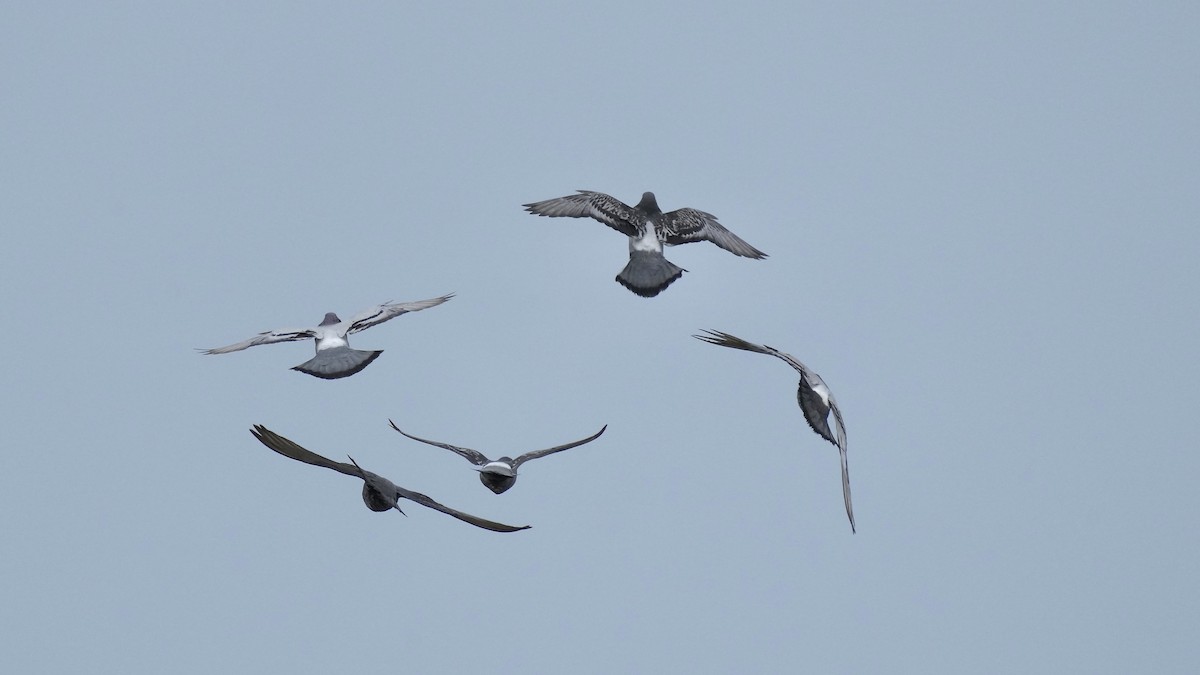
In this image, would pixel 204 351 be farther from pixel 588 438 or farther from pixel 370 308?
pixel 588 438

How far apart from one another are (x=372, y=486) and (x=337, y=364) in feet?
23.5

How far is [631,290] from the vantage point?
30.7 metres

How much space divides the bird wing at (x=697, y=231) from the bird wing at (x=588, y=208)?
917 mm

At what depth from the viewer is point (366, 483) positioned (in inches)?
864

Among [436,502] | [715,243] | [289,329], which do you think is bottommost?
[436,502]

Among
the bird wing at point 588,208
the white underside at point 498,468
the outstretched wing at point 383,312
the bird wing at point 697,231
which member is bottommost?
the white underside at point 498,468

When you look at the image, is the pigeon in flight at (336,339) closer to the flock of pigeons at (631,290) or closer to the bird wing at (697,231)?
the flock of pigeons at (631,290)

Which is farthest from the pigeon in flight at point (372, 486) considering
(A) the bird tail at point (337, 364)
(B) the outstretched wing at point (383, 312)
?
(B) the outstretched wing at point (383, 312)

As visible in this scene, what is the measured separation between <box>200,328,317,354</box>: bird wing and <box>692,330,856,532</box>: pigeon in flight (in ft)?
30.9

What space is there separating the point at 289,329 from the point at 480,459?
20.1 ft

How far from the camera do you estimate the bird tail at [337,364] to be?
28281 millimetres

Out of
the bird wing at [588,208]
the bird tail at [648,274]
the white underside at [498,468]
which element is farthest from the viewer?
the bird wing at [588,208]

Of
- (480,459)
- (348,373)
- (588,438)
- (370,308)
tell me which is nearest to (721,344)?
(588,438)

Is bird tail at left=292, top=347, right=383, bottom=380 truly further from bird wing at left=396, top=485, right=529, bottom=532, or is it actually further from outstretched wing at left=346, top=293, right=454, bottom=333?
bird wing at left=396, top=485, right=529, bottom=532
